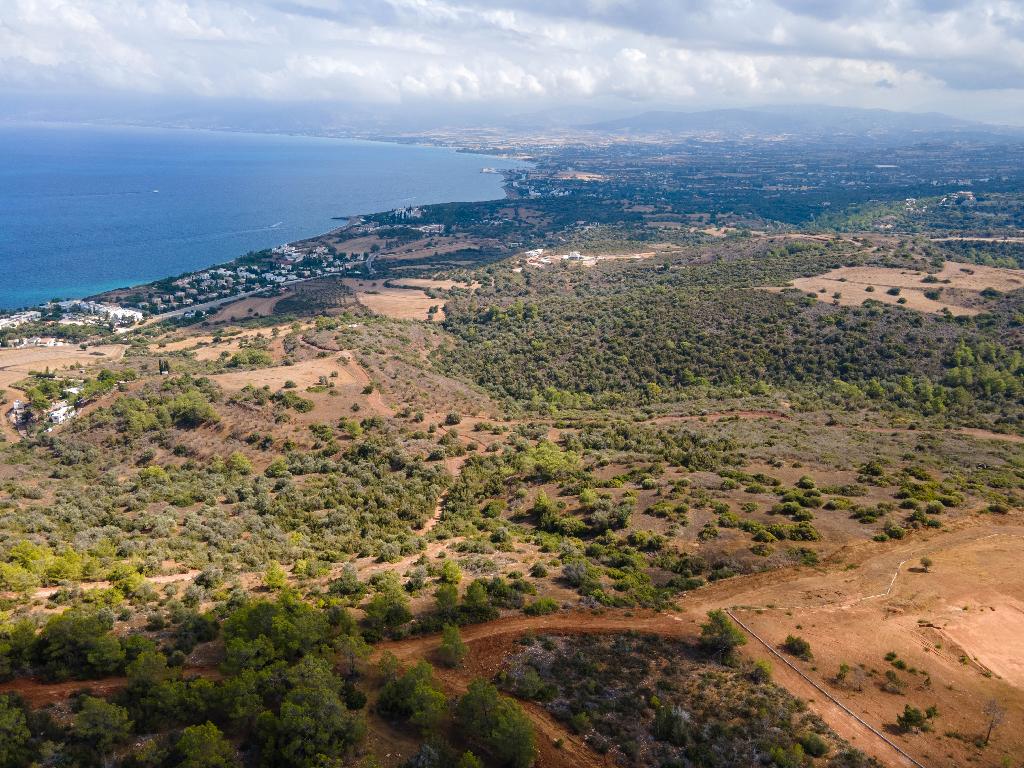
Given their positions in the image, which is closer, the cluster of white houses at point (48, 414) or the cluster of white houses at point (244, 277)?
the cluster of white houses at point (48, 414)

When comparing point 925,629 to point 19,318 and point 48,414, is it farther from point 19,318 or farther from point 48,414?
point 19,318

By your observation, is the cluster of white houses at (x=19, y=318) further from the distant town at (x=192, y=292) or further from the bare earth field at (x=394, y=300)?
the bare earth field at (x=394, y=300)

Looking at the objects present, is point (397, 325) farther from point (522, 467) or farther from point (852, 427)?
point (852, 427)

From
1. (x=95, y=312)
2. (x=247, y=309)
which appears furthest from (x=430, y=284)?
(x=95, y=312)

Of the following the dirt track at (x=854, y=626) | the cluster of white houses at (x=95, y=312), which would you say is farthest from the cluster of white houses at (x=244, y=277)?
the dirt track at (x=854, y=626)

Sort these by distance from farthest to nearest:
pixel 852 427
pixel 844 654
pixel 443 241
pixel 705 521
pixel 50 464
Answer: pixel 443 241, pixel 852 427, pixel 50 464, pixel 705 521, pixel 844 654

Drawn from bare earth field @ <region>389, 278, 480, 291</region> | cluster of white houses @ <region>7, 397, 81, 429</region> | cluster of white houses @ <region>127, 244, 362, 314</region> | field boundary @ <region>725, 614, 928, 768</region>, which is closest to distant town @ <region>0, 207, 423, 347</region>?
cluster of white houses @ <region>127, 244, 362, 314</region>

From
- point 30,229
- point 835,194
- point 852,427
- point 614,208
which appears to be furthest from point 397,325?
point 835,194
